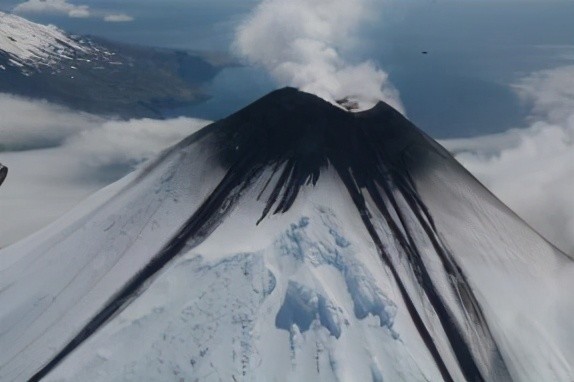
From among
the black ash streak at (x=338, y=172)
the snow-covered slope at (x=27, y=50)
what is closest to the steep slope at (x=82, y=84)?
the snow-covered slope at (x=27, y=50)

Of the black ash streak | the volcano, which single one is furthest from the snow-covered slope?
the black ash streak

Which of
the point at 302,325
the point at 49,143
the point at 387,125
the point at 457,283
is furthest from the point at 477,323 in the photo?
the point at 49,143

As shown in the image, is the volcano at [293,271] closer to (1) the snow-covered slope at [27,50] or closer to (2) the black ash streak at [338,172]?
(2) the black ash streak at [338,172]

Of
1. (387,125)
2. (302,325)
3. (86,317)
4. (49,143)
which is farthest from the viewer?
(49,143)

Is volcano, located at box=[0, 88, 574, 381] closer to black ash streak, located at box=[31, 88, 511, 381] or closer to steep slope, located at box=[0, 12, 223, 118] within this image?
black ash streak, located at box=[31, 88, 511, 381]

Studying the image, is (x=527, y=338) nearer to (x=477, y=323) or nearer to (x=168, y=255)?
(x=477, y=323)

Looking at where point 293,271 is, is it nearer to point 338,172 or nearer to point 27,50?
point 338,172

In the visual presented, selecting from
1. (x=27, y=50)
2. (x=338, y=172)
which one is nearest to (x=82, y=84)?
(x=27, y=50)
